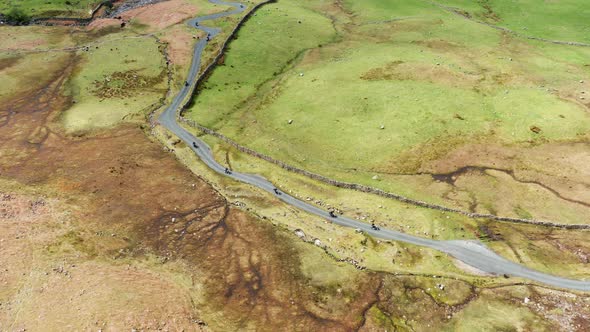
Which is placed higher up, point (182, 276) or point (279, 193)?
point (182, 276)

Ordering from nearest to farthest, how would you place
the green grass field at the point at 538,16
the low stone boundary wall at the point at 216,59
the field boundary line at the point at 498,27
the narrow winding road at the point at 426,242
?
the narrow winding road at the point at 426,242 → the low stone boundary wall at the point at 216,59 → the field boundary line at the point at 498,27 → the green grass field at the point at 538,16

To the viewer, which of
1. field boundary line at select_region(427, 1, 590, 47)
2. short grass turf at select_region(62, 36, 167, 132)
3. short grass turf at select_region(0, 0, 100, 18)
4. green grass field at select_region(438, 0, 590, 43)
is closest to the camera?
short grass turf at select_region(62, 36, 167, 132)

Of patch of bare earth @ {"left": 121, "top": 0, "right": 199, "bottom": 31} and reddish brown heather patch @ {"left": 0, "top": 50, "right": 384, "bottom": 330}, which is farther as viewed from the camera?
patch of bare earth @ {"left": 121, "top": 0, "right": 199, "bottom": 31}

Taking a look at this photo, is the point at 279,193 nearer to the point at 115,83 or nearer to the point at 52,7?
the point at 115,83

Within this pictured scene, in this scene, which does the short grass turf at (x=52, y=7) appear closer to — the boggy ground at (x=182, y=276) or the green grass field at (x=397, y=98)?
the green grass field at (x=397, y=98)

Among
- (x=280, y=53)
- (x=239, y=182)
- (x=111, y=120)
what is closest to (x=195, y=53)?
(x=280, y=53)

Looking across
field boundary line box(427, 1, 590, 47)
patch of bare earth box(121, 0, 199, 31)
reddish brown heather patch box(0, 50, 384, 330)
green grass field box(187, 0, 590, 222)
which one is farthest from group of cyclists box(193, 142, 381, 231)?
field boundary line box(427, 1, 590, 47)

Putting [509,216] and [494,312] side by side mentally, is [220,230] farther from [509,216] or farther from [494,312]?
[509,216]

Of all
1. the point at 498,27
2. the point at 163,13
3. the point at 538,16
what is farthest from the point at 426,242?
the point at 163,13

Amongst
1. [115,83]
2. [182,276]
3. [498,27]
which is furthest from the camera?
[498,27]

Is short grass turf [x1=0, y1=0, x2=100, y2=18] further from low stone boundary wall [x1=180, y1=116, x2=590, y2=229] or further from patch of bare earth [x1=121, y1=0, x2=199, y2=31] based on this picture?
low stone boundary wall [x1=180, y1=116, x2=590, y2=229]

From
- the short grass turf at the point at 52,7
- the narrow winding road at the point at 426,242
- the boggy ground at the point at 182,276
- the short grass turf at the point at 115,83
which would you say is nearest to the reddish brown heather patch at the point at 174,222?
the boggy ground at the point at 182,276
